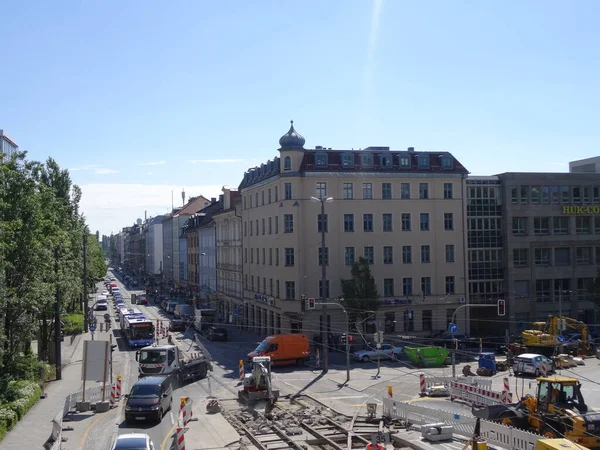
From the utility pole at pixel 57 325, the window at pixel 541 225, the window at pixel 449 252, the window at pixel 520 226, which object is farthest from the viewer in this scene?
the window at pixel 541 225

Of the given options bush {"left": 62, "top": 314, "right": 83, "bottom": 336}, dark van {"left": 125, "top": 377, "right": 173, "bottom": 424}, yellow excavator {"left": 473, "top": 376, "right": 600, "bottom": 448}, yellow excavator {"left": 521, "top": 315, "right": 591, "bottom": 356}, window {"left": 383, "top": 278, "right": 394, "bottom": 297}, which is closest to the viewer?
yellow excavator {"left": 473, "top": 376, "right": 600, "bottom": 448}

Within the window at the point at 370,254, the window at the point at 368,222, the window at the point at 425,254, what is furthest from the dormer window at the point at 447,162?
the window at the point at 370,254

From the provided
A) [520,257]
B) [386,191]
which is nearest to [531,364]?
[386,191]

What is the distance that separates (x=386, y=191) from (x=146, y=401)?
35.7 meters

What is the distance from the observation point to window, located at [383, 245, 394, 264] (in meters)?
57.4

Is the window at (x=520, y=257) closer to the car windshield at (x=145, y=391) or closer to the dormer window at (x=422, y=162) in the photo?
Answer: the dormer window at (x=422, y=162)

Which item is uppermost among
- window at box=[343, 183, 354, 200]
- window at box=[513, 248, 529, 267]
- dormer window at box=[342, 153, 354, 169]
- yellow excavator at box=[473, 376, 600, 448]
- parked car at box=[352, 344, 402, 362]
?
dormer window at box=[342, 153, 354, 169]

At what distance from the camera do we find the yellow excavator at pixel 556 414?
21.7 meters

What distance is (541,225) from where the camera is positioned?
63094 millimetres

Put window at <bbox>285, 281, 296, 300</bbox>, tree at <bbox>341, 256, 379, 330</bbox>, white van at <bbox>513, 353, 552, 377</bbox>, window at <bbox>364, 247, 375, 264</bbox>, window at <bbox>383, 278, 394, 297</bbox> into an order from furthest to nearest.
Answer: window at <bbox>364, 247, 375, 264</bbox> → window at <bbox>383, 278, 394, 297</bbox> → window at <bbox>285, 281, 296, 300</bbox> → tree at <bbox>341, 256, 379, 330</bbox> → white van at <bbox>513, 353, 552, 377</bbox>

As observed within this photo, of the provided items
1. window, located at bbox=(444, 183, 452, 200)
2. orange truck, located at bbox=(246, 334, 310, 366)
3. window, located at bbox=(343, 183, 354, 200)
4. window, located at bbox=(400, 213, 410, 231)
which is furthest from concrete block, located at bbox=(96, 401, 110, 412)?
window, located at bbox=(444, 183, 452, 200)

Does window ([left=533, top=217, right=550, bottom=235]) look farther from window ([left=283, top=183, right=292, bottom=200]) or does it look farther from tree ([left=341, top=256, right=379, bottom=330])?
window ([left=283, top=183, right=292, bottom=200])

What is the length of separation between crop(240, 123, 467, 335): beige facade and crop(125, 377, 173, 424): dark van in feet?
88.0

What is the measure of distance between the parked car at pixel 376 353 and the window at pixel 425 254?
10.8m
